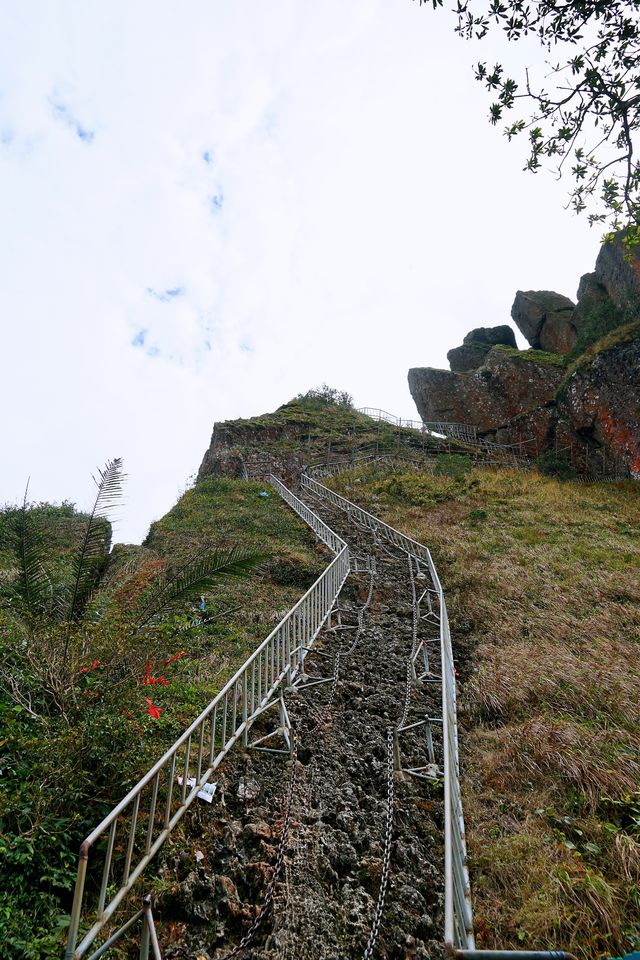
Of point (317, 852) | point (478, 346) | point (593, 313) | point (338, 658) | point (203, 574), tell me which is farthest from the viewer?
point (478, 346)

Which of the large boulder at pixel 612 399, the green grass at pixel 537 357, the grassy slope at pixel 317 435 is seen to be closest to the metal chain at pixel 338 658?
the large boulder at pixel 612 399

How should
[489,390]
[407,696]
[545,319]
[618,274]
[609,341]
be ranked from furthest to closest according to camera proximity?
[545,319] < [489,390] < [618,274] < [609,341] < [407,696]

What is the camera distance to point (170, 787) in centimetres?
399

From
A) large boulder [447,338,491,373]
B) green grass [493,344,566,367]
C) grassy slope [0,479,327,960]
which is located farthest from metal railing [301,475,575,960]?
large boulder [447,338,491,373]

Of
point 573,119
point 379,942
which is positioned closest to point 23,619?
point 379,942

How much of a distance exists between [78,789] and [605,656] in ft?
22.5

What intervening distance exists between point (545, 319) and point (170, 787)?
39314 millimetres

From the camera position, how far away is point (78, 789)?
167 inches

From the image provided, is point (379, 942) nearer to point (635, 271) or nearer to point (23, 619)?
point (23, 619)

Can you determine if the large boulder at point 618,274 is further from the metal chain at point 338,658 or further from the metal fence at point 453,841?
the metal fence at point 453,841

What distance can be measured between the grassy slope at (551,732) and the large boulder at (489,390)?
19.3 metres

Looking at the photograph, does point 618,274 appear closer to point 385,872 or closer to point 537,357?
point 537,357

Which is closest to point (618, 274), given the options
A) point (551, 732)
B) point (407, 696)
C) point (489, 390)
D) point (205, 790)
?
point (489, 390)

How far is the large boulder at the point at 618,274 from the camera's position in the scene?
80.8 ft
